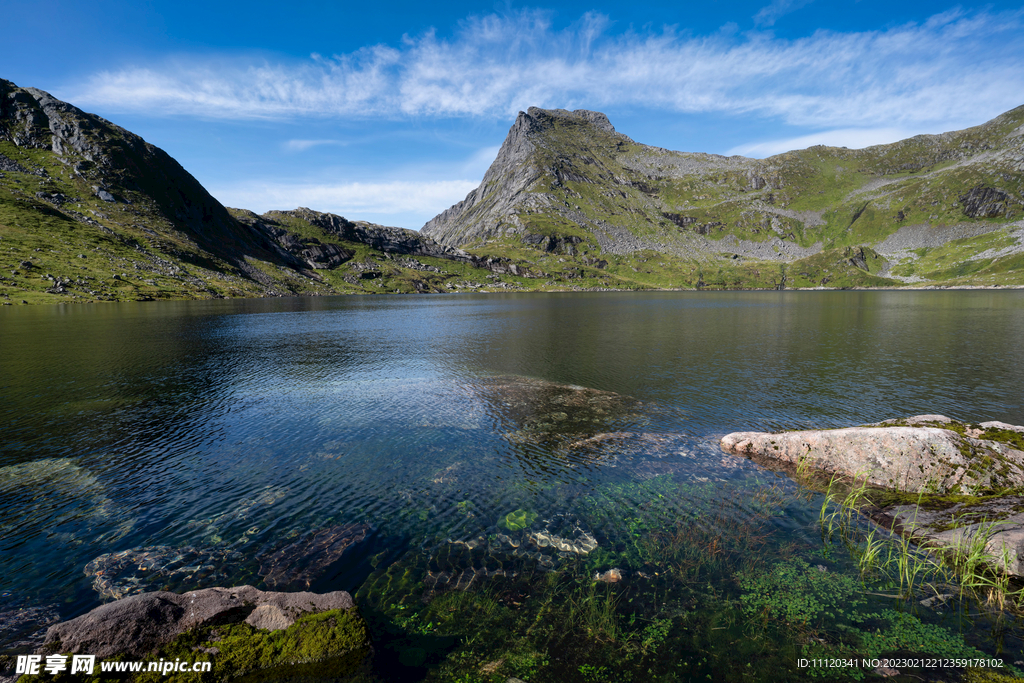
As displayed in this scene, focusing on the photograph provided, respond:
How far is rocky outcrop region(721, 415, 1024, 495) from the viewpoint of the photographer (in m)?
19.6

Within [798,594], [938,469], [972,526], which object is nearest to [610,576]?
[798,594]

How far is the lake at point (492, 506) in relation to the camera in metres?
12.5

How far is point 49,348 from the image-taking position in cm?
6041

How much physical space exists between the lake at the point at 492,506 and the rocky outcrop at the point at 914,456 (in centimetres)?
376

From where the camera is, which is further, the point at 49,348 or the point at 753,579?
the point at 49,348

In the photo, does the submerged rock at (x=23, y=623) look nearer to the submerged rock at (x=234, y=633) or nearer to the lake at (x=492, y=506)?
the lake at (x=492, y=506)

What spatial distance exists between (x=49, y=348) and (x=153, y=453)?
2276 inches

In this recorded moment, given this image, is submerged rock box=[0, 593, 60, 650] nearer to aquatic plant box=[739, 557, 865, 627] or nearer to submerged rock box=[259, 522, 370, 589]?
submerged rock box=[259, 522, 370, 589]

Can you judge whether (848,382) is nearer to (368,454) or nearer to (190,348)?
(368,454)

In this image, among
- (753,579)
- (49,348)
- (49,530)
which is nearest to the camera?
(753,579)

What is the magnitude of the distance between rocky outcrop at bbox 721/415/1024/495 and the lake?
12.3ft

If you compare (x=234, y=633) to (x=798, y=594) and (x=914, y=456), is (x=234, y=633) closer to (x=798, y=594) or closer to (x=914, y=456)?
(x=798, y=594)

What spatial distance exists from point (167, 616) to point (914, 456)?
33449mm

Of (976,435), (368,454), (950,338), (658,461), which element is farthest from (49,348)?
(950,338)
